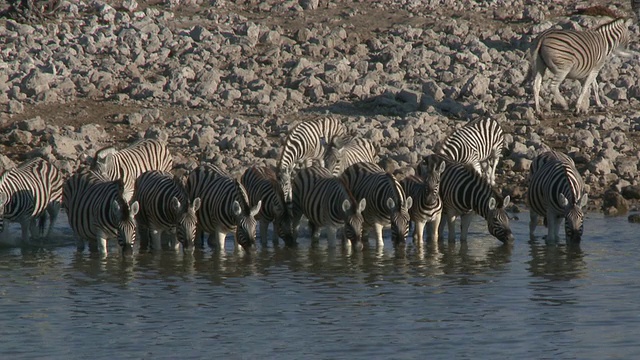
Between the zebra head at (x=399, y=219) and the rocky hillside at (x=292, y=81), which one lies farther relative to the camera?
the rocky hillside at (x=292, y=81)

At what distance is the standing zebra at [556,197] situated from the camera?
16422 millimetres

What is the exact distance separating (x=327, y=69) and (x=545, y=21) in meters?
5.50

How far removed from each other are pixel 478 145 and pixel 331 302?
7.44 m

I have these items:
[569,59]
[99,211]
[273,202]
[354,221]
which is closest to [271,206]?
[273,202]

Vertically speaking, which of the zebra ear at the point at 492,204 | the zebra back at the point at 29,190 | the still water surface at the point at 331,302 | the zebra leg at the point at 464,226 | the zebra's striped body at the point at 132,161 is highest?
the zebra's striped body at the point at 132,161

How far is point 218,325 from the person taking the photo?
492 inches

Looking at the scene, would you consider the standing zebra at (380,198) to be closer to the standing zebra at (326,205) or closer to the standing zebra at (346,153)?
the standing zebra at (326,205)

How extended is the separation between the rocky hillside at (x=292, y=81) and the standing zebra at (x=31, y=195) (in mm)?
2736

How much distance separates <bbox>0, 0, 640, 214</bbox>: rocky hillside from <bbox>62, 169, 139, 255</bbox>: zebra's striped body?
3757 millimetres

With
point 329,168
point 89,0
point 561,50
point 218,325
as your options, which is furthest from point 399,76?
point 218,325

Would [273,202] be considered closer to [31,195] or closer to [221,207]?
[221,207]

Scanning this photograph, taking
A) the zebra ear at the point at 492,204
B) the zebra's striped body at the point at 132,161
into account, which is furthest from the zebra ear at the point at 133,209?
the zebra ear at the point at 492,204

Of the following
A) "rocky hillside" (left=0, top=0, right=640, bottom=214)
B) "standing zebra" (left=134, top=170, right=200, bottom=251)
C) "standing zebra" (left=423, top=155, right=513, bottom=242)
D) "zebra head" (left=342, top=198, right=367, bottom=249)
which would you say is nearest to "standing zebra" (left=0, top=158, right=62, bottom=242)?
"standing zebra" (left=134, top=170, right=200, bottom=251)

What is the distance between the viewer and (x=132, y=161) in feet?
61.8
